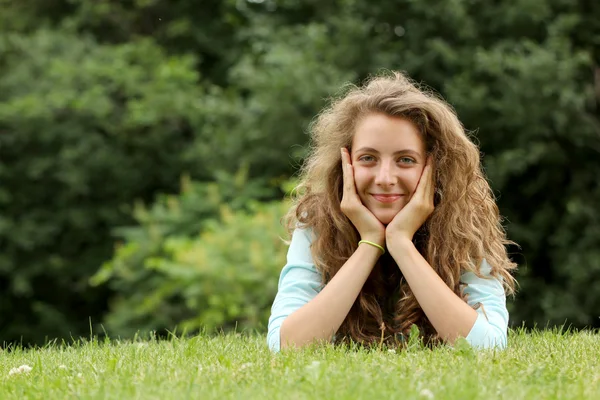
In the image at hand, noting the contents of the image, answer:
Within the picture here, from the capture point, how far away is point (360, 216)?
3836 millimetres

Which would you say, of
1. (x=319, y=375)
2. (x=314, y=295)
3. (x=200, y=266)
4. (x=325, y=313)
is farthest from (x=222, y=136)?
(x=319, y=375)

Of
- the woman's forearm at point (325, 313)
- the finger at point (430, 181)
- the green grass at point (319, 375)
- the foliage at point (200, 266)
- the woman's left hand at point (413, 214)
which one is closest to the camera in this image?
the green grass at point (319, 375)

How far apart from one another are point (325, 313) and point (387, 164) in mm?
713

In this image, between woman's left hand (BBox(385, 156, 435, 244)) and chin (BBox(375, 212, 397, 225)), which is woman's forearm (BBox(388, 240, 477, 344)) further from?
chin (BBox(375, 212, 397, 225))

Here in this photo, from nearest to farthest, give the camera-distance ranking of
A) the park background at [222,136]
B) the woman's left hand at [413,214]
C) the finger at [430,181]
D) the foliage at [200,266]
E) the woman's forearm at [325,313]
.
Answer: the woman's forearm at [325,313], the woman's left hand at [413,214], the finger at [430,181], the foliage at [200,266], the park background at [222,136]

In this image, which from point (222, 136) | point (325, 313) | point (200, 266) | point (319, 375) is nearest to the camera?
point (319, 375)

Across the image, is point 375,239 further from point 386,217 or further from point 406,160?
point 406,160

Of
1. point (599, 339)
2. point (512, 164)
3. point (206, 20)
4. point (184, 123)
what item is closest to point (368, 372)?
point (599, 339)

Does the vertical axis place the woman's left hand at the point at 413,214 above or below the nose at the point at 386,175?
below

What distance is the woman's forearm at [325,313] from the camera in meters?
3.63

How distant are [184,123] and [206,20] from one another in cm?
229

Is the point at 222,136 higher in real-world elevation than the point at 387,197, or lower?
lower

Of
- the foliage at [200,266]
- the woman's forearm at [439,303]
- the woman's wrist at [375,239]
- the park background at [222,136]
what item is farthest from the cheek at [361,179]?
the park background at [222,136]

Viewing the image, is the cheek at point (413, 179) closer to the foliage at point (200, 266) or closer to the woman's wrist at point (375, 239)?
the woman's wrist at point (375, 239)
